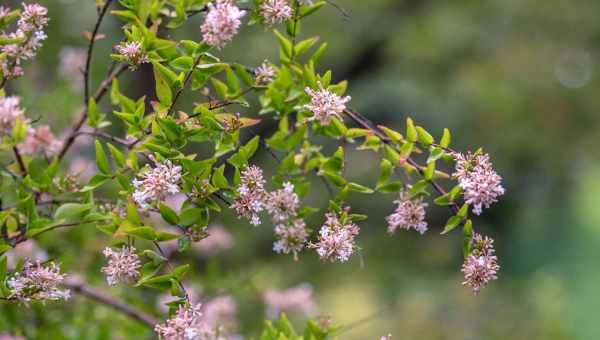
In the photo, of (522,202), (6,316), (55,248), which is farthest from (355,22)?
(6,316)

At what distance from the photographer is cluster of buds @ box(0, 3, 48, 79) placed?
2.87 feet

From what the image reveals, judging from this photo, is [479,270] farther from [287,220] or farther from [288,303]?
[288,303]

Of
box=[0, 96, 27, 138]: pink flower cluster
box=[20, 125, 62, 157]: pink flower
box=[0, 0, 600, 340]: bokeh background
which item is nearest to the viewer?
box=[0, 96, 27, 138]: pink flower cluster

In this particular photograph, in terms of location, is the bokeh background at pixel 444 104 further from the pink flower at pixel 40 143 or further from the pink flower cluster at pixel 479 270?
the pink flower cluster at pixel 479 270

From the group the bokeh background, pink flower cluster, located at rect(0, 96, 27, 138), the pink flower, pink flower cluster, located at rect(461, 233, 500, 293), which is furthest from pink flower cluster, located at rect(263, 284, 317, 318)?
the bokeh background

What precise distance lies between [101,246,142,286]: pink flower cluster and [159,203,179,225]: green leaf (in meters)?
0.06

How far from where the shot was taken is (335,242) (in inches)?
33.1

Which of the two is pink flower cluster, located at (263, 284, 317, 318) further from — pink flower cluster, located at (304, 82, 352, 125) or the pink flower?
pink flower cluster, located at (304, 82, 352, 125)

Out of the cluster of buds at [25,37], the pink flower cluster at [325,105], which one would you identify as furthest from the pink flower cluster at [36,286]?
the pink flower cluster at [325,105]

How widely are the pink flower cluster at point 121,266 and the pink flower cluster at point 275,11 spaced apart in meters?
0.33

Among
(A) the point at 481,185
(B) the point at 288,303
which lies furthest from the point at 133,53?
(B) the point at 288,303

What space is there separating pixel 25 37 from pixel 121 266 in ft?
1.02

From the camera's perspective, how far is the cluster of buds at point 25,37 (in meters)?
0.88

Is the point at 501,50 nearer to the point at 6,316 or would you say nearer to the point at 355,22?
the point at 355,22
